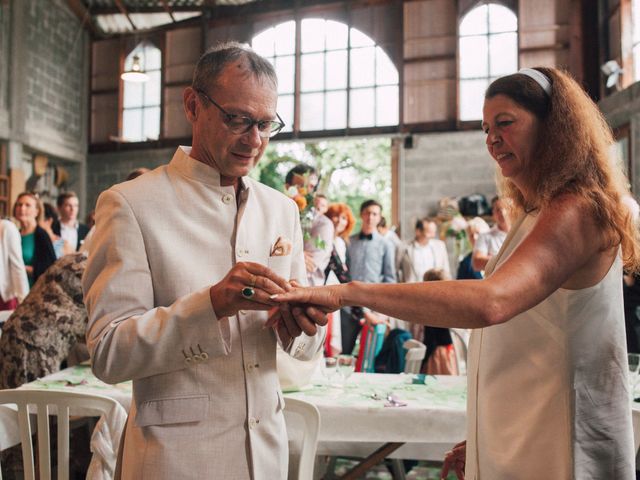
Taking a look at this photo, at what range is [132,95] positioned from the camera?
12.9 m

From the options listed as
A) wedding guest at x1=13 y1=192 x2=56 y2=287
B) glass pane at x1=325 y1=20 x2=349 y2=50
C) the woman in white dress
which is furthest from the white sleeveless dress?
glass pane at x1=325 y1=20 x2=349 y2=50

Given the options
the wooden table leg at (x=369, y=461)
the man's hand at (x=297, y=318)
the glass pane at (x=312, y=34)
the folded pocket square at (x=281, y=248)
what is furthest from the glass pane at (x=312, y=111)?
the man's hand at (x=297, y=318)

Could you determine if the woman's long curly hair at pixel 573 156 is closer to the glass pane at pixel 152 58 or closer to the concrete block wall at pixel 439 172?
the concrete block wall at pixel 439 172

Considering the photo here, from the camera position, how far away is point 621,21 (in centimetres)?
873

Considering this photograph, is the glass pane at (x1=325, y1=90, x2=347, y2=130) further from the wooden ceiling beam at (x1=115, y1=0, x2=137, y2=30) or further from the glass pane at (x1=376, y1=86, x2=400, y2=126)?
the wooden ceiling beam at (x1=115, y1=0, x2=137, y2=30)

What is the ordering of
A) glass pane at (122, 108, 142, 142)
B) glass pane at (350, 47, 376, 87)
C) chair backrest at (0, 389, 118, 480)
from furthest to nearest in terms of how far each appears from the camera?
glass pane at (122, 108, 142, 142)
glass pane at (350, 47, 376, 87)
chair backrest at (0, 389, 118, 480)

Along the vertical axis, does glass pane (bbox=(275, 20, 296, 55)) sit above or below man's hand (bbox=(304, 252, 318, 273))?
above

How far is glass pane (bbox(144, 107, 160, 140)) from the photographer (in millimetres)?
12727

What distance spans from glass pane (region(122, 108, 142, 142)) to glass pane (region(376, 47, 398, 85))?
4.97 meters

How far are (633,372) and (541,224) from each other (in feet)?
5.53

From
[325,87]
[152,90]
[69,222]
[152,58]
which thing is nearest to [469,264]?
[69,222]

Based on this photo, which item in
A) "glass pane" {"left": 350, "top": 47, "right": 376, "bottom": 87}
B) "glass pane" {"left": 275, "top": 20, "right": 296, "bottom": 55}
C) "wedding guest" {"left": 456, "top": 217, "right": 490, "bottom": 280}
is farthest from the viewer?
"glass pane" {"left": 275, "top": 20, "right": 296, "bottom": 55}

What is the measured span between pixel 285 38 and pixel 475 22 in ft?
11.5

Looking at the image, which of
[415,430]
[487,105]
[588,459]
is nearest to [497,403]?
[588,459]
